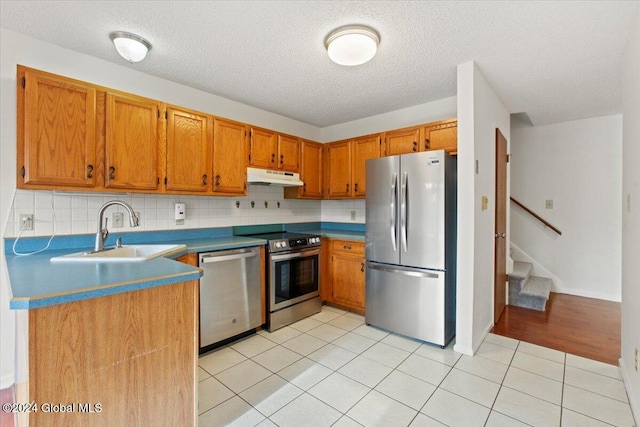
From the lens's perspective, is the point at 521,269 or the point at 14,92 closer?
the point at 14,92

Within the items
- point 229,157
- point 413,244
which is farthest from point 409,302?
point 229,157

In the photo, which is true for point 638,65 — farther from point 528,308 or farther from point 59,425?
point 59,425

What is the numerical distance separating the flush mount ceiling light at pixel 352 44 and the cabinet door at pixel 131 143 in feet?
5.12

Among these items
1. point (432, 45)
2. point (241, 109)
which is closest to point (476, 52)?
point (432, 45)

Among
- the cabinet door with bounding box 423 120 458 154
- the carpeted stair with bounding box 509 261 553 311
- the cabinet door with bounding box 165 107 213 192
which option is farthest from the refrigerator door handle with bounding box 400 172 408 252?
the carpeted stair with bounding box 509 261 553 311

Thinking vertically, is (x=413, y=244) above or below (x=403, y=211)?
below

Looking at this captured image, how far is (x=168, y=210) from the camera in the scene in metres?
2.82

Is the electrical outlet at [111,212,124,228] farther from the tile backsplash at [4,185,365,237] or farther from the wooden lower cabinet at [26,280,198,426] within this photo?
the wooden lower cabinet at [26,280,198,426]

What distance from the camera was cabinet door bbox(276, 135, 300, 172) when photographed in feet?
11.5

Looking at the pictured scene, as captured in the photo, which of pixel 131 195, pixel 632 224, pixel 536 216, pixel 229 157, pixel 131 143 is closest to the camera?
pixel 632 224

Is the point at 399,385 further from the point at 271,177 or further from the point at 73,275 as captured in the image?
the point at 271,177

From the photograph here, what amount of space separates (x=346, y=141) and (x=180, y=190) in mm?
2117

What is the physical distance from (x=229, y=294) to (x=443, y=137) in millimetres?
2611

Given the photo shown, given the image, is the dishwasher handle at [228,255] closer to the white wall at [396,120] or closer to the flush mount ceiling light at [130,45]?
the flush mount ceiling light at [130,45]
